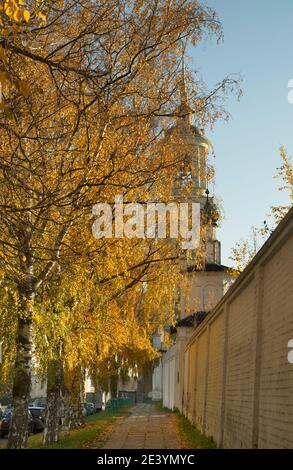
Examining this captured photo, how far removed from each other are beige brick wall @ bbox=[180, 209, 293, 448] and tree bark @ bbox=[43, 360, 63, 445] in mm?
5459

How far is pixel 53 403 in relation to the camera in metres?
19.4

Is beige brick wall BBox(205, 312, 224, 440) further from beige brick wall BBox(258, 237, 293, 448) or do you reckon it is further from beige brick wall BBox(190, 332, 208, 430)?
beige brick wall BBox(258, 237, 293, 448)

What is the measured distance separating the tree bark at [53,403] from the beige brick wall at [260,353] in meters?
5.46

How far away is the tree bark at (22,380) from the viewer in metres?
14.1

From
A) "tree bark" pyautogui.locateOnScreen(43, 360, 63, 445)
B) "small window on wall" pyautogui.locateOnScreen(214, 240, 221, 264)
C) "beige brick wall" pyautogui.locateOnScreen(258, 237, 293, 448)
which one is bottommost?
"tree bark" pyautogui.locateOnScreen(43, 360, 63, 445)

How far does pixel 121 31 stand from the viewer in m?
11.7

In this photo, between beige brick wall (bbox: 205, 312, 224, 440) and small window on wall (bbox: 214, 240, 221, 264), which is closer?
beige brick wall (bbox: 205, 312, 224, 440)

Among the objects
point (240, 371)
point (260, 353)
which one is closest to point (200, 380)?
point (240, 371)

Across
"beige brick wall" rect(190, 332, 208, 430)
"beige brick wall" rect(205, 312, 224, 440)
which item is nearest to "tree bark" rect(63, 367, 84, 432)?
"beige brick wall" rect(190, 332, 208, 430)

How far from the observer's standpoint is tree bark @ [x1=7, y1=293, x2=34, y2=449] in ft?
46.2

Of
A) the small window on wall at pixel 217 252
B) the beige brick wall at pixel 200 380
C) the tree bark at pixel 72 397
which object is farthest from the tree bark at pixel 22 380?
the small window on wall at pixel 217 252

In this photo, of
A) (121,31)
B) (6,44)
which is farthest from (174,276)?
(6,44)
